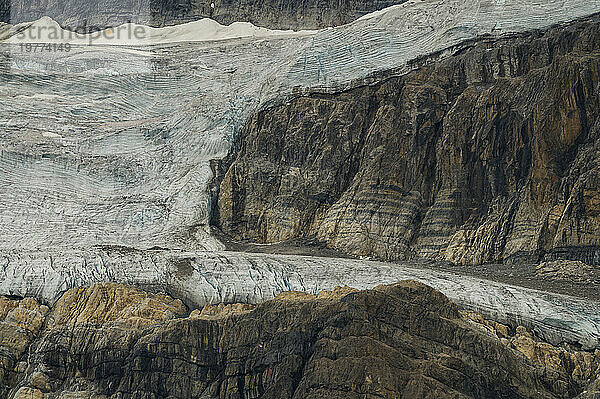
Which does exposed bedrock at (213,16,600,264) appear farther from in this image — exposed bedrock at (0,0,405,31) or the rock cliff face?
exposed bedrock at (0,0,405,31)

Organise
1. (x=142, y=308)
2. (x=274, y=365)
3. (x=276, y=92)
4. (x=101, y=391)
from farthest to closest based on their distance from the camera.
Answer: (x=276, y=92) < (x=142, y=308) < (x=101, y=391) < (x=274, y=365)

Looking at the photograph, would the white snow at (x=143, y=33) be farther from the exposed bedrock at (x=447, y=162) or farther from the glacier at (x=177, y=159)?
the exposed bedrock at (x=447, y=162)

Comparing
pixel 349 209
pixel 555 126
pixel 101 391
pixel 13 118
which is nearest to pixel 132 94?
pixel 13 118

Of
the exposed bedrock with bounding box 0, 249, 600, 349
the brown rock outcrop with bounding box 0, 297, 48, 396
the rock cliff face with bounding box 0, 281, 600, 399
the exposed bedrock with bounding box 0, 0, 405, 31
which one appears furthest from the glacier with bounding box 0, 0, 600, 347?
the exposed bedrock with bounding box 0, 0, 405, 31

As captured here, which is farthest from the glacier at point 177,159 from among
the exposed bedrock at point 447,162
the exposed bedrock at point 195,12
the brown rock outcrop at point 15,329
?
the exposed bedrock at point 195,12

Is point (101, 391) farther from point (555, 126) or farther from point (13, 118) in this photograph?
point (13, 118)

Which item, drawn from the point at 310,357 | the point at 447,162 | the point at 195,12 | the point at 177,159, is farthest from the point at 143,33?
the point at 310,357
